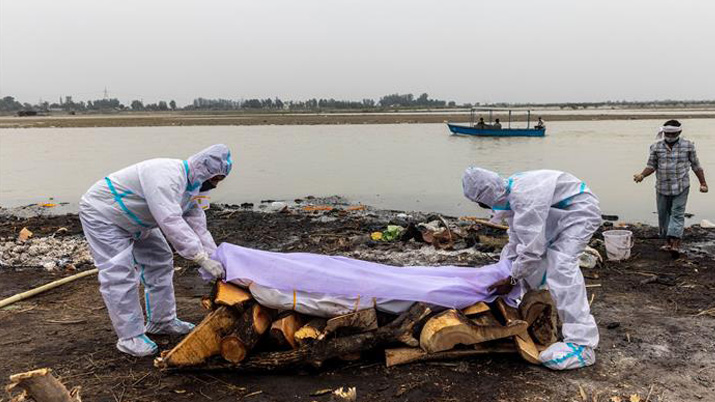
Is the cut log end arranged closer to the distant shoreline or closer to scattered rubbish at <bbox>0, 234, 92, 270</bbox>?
scattered rubbish at <bbox>0, 234, 92, 270</bbox>

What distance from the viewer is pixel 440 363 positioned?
12.7 feet

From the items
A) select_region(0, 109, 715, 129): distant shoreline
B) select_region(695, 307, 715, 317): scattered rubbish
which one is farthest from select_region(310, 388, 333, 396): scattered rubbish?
select_region(0, 109, 715, 129): distant shoreline

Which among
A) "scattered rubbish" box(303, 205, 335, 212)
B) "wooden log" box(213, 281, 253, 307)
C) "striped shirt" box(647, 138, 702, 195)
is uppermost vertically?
"striped shirt" box(647, 138, 702, 195)

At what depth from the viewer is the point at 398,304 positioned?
390 cm

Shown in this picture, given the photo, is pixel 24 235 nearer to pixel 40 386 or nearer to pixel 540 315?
pixel 40 386

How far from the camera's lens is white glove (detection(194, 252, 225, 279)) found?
3.86 m

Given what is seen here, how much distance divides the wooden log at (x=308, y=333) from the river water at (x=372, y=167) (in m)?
8.45

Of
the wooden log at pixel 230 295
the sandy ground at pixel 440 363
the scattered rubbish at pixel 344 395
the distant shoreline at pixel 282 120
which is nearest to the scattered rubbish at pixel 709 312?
the sandy ground at pixel 440 363

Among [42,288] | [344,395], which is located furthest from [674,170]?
[42,288]

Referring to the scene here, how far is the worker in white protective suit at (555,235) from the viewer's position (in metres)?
3.88

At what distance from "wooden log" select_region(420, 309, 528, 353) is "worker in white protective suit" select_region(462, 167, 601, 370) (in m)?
0.31

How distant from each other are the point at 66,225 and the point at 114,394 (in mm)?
7234

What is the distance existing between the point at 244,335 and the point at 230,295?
0.29 metres

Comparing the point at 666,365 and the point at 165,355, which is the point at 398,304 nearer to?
the point at 165,355
